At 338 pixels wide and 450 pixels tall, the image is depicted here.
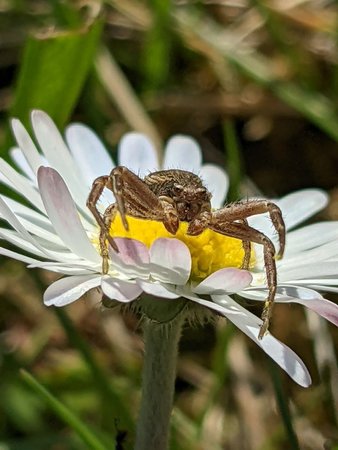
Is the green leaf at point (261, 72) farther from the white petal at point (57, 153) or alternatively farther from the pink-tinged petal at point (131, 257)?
the pink-tinged petal at point (131, 257)

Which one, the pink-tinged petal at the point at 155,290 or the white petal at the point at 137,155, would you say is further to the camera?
the white petal at the point at 137,155

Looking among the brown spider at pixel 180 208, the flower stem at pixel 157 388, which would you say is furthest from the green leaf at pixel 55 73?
the flower stem at pixel 157 388

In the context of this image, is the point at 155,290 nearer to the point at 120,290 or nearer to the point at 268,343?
the point at 120,290

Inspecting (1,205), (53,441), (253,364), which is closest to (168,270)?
(1,205)

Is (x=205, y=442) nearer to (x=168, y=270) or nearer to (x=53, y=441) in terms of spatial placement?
(x=53, y=441)

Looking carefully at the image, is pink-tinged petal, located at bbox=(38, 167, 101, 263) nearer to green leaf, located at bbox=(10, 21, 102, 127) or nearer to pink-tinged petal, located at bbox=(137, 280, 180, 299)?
pink-tinged petal, located at bbox=(137, 280, 180, 299)

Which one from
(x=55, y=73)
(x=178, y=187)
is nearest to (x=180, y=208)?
(x=178, y=187)

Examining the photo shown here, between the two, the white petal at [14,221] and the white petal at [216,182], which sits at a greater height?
the white petal at [14,221]
